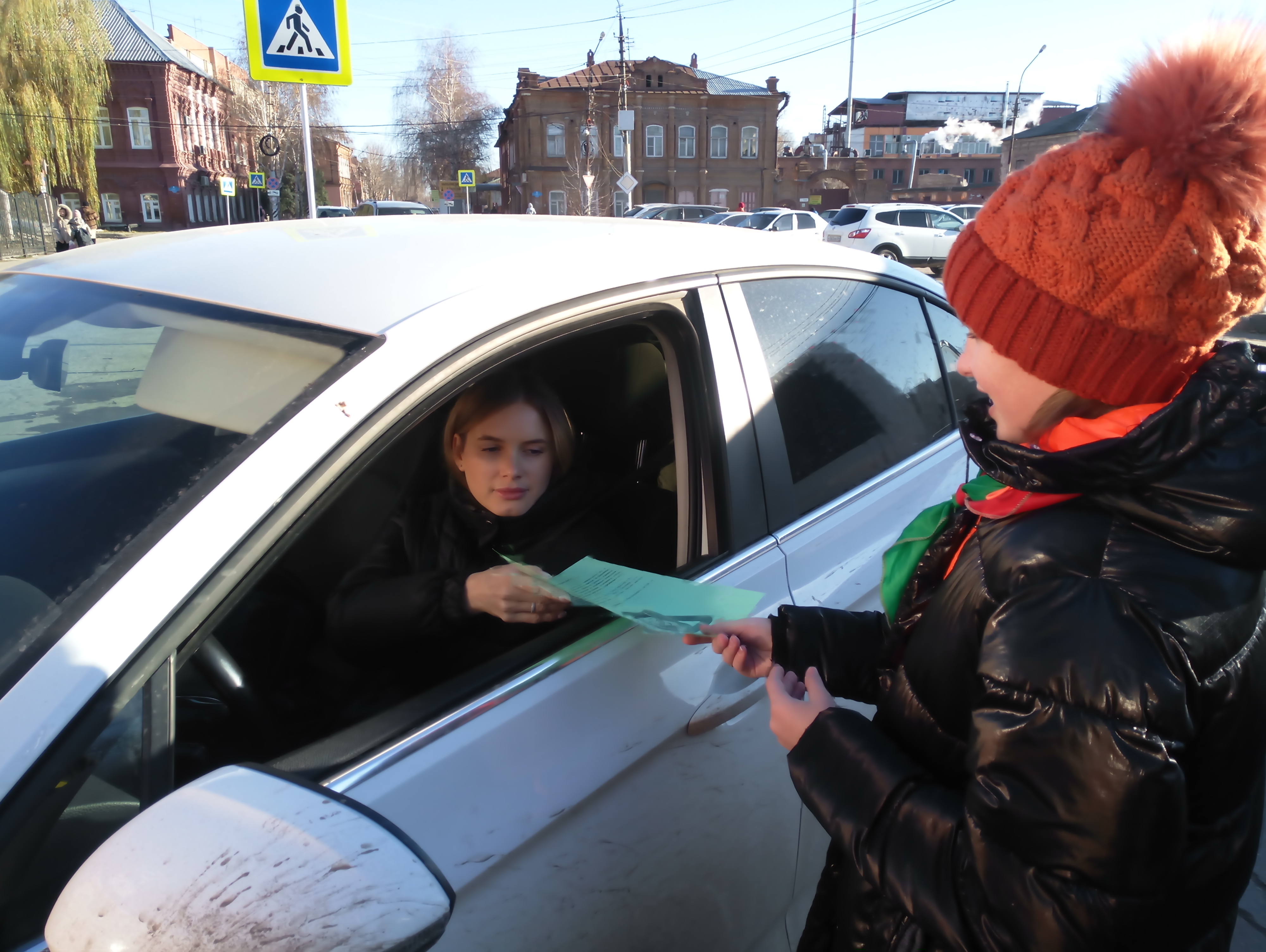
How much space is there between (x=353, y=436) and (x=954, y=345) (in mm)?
1998

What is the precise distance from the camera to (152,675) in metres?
0.89

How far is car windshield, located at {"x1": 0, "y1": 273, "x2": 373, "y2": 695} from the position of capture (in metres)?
0.98

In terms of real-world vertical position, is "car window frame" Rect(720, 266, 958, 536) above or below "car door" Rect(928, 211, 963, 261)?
below

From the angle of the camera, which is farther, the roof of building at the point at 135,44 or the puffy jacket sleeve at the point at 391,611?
the roof of building at the point at 135,44

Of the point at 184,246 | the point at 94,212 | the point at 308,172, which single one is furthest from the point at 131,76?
the point at 184,246

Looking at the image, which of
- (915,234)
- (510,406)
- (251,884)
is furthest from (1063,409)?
(915,234)

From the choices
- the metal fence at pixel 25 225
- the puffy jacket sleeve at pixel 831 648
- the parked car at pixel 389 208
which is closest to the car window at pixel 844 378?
the puffy jacket sleeve at pixel 831 648

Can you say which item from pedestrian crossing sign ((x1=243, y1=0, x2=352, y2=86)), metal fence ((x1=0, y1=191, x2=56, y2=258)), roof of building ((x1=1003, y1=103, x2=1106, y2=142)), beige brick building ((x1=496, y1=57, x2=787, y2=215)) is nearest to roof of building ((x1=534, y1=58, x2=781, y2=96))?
beige brick building ((x1=496, y1=57, x2=787, y2=215))

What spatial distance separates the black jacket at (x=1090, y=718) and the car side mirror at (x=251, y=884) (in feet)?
1.62

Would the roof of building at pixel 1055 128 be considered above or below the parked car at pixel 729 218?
above

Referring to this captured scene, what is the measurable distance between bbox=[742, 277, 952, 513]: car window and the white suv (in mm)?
19494

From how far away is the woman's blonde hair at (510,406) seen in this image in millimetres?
1788

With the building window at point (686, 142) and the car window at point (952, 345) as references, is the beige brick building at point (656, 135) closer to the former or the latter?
the building window at point (686, 142)

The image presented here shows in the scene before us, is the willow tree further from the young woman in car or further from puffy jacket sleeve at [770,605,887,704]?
puffy jacket sleeve at [770,605,887,704]
